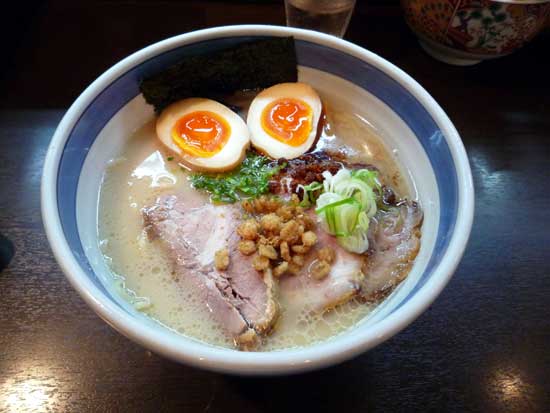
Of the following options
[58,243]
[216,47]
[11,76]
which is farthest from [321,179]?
[11,76]

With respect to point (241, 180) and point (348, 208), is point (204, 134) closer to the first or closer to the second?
point (241, 180)

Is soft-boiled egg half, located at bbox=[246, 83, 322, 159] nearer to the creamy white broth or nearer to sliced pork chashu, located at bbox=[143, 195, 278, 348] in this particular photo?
the creamy white broth

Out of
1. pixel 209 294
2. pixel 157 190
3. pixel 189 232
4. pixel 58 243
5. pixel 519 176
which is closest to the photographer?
pixel 58 243

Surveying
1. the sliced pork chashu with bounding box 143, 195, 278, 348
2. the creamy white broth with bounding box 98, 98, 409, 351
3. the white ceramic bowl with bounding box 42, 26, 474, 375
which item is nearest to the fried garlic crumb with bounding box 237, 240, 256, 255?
the sliced pork chashu with bounding box 143, 195, 278, 348

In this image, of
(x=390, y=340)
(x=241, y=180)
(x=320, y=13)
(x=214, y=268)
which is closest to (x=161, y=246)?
(x=214, y=268)

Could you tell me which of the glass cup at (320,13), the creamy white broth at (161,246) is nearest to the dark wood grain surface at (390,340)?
the creamy white broth at (161,246)

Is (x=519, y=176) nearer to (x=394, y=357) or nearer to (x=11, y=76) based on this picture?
(x=394, y=357)
